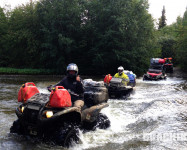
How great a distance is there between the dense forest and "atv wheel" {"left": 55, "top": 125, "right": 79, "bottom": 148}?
2396cm

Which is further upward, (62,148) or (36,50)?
(36,50)

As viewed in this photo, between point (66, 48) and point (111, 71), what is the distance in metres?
7.03

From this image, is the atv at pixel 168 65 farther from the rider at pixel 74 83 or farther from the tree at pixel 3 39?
the rider at pixel 74 83

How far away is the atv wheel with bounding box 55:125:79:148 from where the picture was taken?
4840mm

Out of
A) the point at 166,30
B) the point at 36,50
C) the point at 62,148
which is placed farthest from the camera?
the point at 166,30

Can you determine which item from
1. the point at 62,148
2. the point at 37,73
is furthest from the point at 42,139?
the point at 37,73

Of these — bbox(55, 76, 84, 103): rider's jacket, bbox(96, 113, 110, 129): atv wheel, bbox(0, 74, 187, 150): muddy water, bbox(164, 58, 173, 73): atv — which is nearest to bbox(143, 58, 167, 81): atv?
bbox(164, 58, 173, 73): atv

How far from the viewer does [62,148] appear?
495 centimetres

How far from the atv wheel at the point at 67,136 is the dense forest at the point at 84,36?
23964mm

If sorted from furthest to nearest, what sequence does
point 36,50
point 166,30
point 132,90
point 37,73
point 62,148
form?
point 166,30
point 36,50
point 37,73
point 132,90
point 62,148

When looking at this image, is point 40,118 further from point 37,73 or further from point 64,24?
point 64,24

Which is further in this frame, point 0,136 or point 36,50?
point 36,50

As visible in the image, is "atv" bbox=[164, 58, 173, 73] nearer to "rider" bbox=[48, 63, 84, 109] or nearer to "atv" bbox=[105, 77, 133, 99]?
"atv" bbox=[105, 77, 133, 99]

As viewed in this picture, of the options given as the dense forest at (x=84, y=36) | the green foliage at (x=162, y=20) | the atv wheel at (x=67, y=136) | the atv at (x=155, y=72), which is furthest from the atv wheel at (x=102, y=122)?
the green foliage at (x=162, y=20)
